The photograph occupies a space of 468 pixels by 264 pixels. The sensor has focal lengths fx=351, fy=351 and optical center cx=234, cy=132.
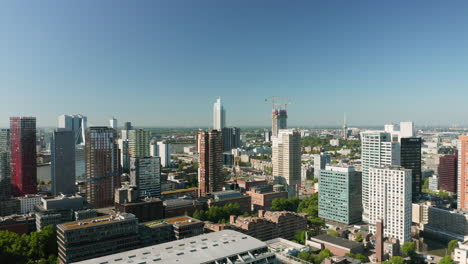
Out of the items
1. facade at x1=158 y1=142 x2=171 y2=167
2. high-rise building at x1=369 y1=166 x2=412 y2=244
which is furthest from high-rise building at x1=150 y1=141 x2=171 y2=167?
high-rise building at x1=369 y1=166 x2=412 y2=244

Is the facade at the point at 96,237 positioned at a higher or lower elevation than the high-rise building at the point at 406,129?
lower

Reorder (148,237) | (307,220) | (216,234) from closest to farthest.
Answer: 1. (216,234)
2. (148,237)
3. (307,220)

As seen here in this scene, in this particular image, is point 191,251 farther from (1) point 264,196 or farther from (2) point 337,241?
(1) point 264,196

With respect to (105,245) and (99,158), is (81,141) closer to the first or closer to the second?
(99,158)

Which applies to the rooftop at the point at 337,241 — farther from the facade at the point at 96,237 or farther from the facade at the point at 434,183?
the facade at the point at 434,183

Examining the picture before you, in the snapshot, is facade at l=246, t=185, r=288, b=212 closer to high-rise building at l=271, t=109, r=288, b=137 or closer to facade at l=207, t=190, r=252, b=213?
facade at l=207, t=190, r=252, b=213

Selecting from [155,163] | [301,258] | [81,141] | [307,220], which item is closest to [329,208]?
[307,220]

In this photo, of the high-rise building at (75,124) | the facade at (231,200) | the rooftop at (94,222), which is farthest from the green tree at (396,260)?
the high-rise building at (75,124)
